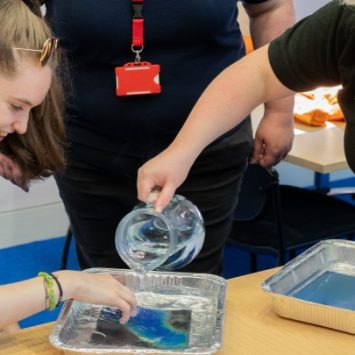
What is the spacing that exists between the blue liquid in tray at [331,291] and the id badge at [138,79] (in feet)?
1.59

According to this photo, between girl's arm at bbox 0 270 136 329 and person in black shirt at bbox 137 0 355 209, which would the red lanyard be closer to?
person in black shirt at bbox 137 0 355 209

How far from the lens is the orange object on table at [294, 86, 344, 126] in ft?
9.23

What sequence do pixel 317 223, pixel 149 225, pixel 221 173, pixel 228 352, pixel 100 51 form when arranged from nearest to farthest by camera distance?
pixel 228 352 → pixel 149 225 → pixel 100 51 → pixel 221 173 → pixel 317 223

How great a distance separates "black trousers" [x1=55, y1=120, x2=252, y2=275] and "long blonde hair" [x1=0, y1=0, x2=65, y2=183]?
0.20 ft

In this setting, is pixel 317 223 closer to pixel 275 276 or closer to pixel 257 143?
pixel 257 143

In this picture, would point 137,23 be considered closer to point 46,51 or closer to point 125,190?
point 46,51

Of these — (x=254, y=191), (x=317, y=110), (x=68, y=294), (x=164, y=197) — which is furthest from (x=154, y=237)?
(x=317, y=110)

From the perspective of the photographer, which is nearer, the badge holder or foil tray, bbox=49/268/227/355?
foil tray, bbox=49/268/227/355

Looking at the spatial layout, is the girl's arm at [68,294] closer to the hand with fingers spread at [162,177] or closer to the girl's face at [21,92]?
the hand with fingers spread at [162,177]

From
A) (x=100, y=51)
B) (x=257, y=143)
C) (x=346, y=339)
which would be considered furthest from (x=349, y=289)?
(x=100, y=51)

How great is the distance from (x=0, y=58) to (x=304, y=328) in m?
0.67

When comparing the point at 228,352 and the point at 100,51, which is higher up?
the point at 100,51

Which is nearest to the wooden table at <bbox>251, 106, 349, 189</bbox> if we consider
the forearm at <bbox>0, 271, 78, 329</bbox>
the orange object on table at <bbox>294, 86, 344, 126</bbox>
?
the orange object on table at <bbox>294, 86, 344, 126</bbox>

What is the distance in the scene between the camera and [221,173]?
1.60 m
